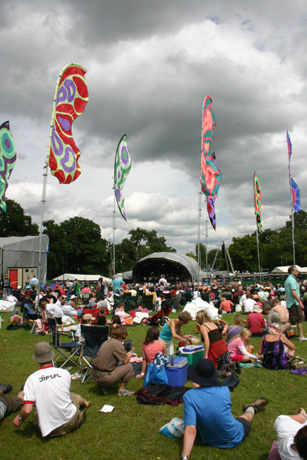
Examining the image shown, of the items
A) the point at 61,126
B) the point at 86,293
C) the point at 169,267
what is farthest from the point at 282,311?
the point at 169,267

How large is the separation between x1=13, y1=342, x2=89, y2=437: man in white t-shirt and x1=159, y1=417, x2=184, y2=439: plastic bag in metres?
1.02

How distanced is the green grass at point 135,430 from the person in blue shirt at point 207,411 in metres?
0.18

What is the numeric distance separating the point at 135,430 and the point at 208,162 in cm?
843

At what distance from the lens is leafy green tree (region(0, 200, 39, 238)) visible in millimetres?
55375

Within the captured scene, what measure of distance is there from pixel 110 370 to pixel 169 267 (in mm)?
44873

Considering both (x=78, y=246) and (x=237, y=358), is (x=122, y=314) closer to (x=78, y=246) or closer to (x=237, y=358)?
(x=237, y=358)

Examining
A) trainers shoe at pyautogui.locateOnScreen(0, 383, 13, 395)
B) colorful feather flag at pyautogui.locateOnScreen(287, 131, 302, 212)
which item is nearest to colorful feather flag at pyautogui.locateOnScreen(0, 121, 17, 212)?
trainers shoe at pyautogui.locateOnScreen(0, 383, 13, 395)

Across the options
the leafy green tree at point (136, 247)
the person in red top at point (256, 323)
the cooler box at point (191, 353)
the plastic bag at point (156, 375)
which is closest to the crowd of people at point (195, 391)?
the plastic bag at point (156, 375)

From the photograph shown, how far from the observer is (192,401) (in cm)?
329

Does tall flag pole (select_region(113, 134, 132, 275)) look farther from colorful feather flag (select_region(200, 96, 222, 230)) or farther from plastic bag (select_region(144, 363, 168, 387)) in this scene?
plastic bag (select_region(144, 363, 168, 387))

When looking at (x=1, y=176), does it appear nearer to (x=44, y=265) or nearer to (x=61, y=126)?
(x=61, y=126)

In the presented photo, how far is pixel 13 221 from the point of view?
55.8 meters

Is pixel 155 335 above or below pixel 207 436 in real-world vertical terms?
above

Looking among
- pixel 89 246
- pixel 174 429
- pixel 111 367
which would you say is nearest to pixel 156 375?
pixel 111 367
